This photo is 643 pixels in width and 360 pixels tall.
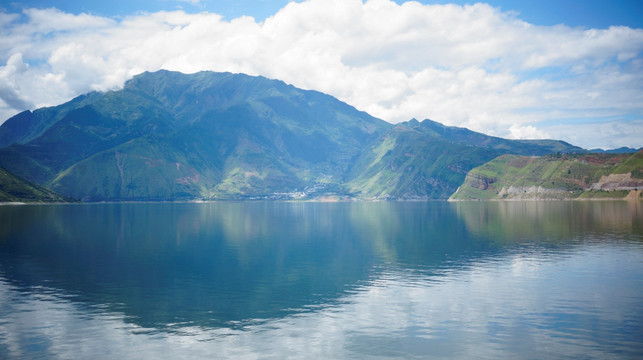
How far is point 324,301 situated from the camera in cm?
6397

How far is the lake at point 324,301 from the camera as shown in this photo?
45.5 metres

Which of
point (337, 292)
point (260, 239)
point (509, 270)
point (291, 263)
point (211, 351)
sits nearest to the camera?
point (211, 351)

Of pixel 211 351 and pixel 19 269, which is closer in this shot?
pixel 211 351

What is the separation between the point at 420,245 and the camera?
12431 centimetres

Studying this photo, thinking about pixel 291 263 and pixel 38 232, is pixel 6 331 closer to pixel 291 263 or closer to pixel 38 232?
pixel 291 263

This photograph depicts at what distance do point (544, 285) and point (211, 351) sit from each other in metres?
53.5

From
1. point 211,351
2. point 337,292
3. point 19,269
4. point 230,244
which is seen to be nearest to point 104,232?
point 230,244

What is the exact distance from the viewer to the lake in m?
45.5

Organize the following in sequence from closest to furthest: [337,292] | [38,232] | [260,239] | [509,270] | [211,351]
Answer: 1. [211,351]
2. [337,292]
3. [509,270]
4. [260,239]
5. [38,232]

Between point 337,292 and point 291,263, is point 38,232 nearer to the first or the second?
point 291,263

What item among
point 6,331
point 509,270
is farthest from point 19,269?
point 509,270

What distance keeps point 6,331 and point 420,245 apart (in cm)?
9646

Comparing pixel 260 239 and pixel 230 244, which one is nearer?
pixel 230 244

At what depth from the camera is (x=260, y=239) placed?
144750 mm
